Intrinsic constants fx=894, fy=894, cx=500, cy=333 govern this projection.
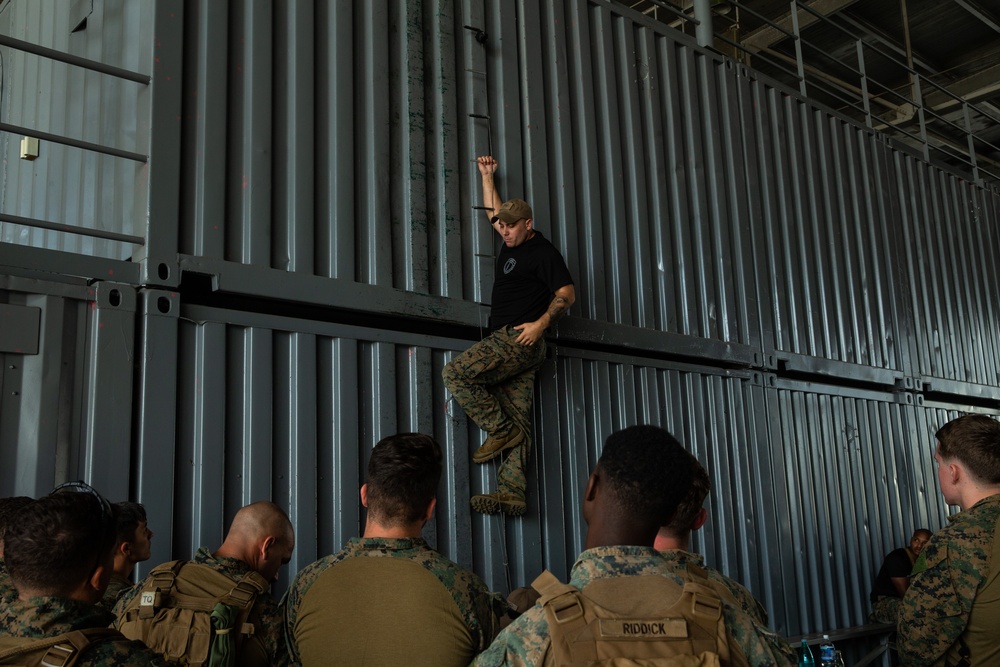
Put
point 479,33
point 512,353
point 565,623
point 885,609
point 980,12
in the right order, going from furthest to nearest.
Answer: point 980,12 → point 885,609 → point 479,33 → point 512,353 → point 565,623

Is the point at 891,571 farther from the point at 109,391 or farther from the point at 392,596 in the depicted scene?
the point at 109,391

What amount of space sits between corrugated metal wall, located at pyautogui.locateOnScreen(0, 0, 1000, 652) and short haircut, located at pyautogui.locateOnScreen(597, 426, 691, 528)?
2240 millimetres

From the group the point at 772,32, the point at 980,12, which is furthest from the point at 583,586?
the point at 980,12

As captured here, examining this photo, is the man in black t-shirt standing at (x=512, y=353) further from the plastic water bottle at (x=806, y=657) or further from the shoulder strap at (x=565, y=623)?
the shoulder strap at (x=565, y=623)

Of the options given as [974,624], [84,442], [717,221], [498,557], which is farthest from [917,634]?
[717,221]

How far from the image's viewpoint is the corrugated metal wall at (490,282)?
3.96 metres

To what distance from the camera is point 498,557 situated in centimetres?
484

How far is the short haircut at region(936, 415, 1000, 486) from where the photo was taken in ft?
12.1

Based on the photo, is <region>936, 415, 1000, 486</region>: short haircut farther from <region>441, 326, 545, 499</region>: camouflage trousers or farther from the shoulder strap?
the shoulder strap

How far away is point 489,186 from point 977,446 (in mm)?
2912

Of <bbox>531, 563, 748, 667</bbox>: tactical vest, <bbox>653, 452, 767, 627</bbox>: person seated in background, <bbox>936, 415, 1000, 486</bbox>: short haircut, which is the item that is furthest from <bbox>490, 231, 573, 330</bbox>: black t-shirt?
<bbox>531, 563, 748, 667</bbox>: tactical vest

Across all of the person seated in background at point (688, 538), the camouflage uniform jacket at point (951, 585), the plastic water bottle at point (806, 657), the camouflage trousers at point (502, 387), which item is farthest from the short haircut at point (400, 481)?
the camouflage uniform jacket at point (951, 585)

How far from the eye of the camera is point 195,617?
2910mm

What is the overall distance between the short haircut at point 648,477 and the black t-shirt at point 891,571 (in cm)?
591
